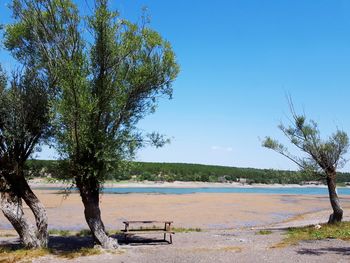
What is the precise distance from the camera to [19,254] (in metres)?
16.1

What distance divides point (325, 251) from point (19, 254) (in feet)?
37.7

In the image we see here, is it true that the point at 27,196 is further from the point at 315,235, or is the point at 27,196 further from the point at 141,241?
the point at 315,235

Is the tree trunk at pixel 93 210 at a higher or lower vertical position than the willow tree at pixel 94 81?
lower

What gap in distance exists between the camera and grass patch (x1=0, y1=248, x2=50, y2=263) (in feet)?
50.2

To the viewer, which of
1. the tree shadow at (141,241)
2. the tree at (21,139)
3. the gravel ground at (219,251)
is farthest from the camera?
the tree shadow at (141,241)

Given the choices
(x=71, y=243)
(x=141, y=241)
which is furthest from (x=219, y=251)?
(x=71, y=243)

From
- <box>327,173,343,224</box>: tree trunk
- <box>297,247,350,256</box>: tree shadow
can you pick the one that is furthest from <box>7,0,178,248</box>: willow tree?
<box>327,173,343,224</box>: tree trunk

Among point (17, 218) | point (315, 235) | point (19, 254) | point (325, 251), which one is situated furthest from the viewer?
point (315, 235)

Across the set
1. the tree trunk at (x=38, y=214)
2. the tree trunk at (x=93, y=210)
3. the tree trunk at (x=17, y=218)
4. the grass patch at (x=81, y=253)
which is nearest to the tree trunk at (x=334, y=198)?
the tree trunk at (x=93, y=210)

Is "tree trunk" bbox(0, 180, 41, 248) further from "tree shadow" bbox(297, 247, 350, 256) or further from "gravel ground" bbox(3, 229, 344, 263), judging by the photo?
"tree shadow" bbox(297, 247, 350, 256)

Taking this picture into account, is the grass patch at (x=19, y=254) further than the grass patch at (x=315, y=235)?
No

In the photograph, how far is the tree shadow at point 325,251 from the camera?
52.0 ft

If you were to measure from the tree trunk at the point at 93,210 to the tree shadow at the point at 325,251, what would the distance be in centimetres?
747

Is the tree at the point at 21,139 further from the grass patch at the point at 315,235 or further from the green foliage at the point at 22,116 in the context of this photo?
the grass patch at the point at 315,235
